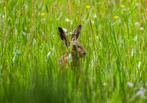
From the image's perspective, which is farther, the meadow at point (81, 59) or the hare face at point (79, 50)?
A: the hare face at point (79, 50)

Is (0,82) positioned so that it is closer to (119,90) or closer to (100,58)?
(119,90)

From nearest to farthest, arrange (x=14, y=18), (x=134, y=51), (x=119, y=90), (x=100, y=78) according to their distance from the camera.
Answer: (x=119, y=90), (x=100, y=78), (x=134, y=51), (x=14, y=18)

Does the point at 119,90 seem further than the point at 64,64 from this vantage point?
No

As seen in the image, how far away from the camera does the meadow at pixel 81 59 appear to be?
8.79 feet

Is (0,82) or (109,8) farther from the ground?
(109,8)

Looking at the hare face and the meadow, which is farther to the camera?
the hare face

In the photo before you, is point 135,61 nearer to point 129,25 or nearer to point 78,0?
point 129,25

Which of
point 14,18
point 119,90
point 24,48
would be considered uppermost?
point 14,18

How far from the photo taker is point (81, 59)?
3.77 metres

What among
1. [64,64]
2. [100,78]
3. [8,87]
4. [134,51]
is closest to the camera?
[8,87]

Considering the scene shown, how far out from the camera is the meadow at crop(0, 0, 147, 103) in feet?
8.79

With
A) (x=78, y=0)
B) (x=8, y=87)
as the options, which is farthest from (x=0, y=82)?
(x=78, y=0)

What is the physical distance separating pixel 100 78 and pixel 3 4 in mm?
2382

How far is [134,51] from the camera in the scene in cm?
409
